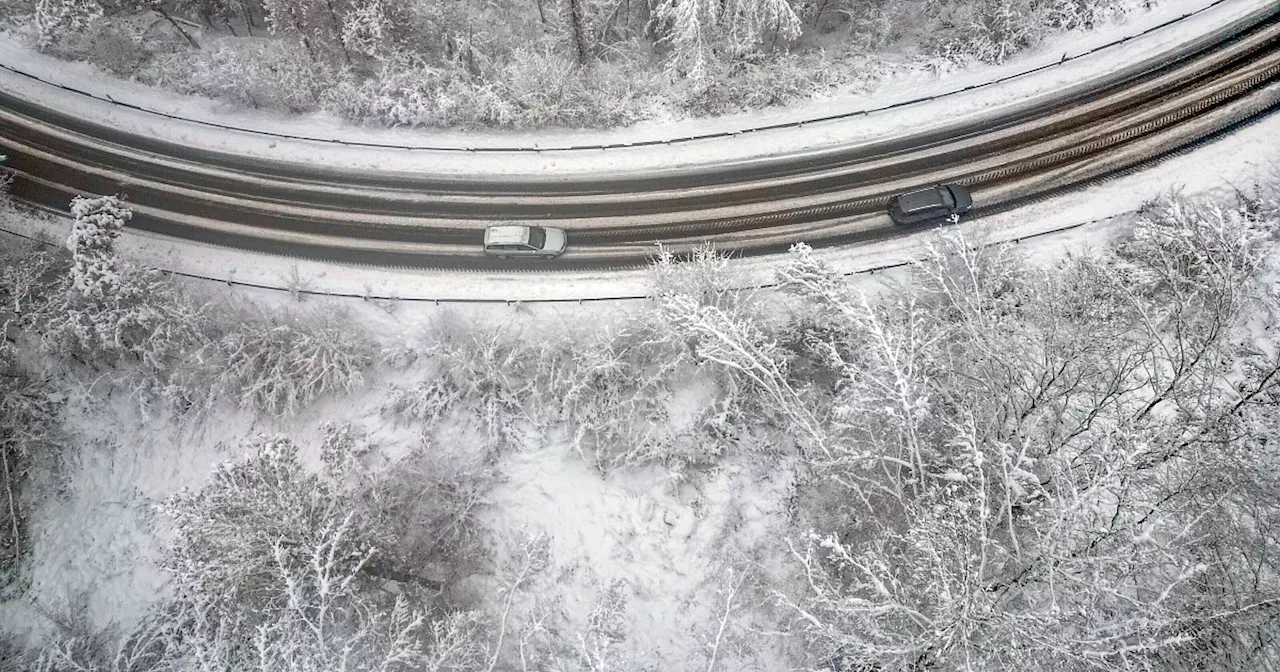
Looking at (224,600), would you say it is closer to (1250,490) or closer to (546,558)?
(546,558)

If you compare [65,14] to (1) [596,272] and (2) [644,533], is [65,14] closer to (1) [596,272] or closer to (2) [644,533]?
(1) [596,272]

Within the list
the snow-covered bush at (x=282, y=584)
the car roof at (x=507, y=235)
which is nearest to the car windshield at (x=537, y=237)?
the car roof at (x=507, y=235)

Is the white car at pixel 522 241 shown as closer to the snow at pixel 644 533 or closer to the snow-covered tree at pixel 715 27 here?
the snow at pixel 644 533

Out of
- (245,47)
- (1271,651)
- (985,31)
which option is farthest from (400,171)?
(1271,651)

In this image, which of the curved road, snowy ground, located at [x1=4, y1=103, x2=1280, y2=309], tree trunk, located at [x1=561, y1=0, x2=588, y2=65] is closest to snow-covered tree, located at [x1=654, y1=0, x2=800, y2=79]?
tree trunk, located at [x1=561, y1=0, x2=588, y2=65]

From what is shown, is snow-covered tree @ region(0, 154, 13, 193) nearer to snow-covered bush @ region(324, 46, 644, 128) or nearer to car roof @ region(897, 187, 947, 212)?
snow-covered bush @ region(324, 46, 644, 128)

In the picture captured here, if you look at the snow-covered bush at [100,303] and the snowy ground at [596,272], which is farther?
the snowy ground at [596,272]
